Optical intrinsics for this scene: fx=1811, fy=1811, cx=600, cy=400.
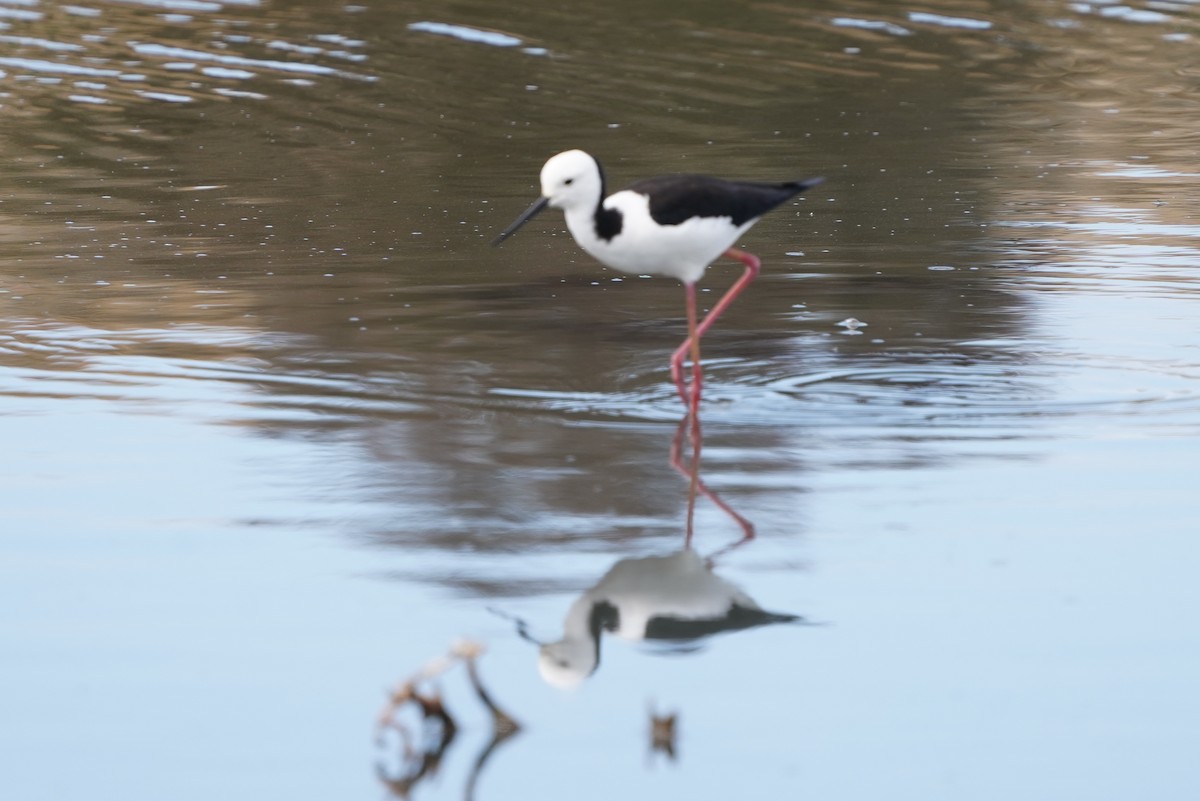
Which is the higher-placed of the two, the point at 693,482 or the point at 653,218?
the point at 653,218

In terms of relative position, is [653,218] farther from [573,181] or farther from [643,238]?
[573,181]

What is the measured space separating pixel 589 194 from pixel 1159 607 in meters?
2.88

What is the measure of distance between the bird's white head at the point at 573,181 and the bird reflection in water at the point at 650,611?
1996 millimetres

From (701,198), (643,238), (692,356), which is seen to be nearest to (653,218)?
(643,238)

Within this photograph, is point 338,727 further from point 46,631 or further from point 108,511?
point 108,511

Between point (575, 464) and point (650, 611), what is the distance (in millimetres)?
1444

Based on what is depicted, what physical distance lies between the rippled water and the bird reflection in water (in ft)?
0.06

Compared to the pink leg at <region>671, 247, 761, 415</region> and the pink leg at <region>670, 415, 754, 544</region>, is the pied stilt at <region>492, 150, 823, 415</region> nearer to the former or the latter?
the pink leg at <region>671, 247, 761, 415</region>

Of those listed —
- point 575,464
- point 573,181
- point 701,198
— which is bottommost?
point 575,464

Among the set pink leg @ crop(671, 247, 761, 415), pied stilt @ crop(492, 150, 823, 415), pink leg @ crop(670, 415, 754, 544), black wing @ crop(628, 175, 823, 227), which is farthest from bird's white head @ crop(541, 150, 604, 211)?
pink leg @ crop(670, 415, 754, 544)

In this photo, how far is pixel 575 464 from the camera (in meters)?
6.02

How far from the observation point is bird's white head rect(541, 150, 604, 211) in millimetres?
6703

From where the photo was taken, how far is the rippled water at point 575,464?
4.02 metres

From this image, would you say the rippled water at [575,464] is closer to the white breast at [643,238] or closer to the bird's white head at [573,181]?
the white breast at [643,238]
